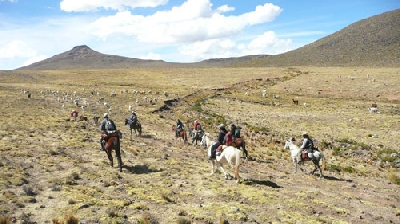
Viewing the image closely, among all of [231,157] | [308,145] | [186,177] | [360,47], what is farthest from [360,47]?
[186,177]

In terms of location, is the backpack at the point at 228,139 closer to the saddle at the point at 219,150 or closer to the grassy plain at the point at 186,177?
the saddle at the point at 219,150

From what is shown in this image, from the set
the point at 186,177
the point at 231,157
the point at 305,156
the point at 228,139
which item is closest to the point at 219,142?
the point at 228,139

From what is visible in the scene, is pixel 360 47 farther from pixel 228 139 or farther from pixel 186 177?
pixel 186 177

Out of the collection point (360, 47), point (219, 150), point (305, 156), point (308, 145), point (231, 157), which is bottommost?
point (305, 156)

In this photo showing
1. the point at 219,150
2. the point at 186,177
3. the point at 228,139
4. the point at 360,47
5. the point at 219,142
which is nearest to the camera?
the point at 186,177

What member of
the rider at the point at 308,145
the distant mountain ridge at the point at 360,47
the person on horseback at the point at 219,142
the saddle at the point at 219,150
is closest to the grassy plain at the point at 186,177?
the person on horseback at the point at 219,142

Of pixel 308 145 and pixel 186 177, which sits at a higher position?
pixel 308 145

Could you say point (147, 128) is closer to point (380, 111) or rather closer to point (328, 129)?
point (328, 129)

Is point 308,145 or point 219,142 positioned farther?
point 308,145

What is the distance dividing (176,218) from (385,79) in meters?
74.3

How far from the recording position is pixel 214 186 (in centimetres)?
1398

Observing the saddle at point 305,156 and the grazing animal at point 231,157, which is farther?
the saddle at point 305,156

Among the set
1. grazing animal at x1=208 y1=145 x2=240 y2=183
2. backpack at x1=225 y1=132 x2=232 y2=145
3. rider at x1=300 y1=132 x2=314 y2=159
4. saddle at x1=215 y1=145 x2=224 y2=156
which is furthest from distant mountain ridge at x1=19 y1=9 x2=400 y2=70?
grazing animal at x1=208 y1=145 x2=240 y2=183

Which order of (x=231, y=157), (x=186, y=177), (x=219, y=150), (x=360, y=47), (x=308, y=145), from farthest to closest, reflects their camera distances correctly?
(x=360, y=47)
(x=308, y=145)
(x=219, y=150)
(x=186, y=177)
(x=231, y=157)
